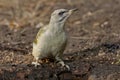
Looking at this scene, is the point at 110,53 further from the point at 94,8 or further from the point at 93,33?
the point at 94,8

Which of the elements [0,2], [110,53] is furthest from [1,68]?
[0,2]

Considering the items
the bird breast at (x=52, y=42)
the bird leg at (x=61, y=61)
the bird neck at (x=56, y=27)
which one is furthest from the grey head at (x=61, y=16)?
the bird leg at (x=61, y=61)

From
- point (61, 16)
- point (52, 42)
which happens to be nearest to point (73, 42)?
point (61, 16)

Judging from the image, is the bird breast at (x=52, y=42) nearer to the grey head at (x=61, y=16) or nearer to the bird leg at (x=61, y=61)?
the bird leg at (x=61, y=61)

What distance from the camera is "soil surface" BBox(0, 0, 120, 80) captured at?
22.4 ft

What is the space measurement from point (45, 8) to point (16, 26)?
1750 millimetres

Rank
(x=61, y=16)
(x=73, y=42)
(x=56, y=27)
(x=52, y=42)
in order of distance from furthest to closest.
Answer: (x=73, y=42), (x=61, y=16), (x=56, y=27), (x=52, y=42)

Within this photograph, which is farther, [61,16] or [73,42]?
[73,42]

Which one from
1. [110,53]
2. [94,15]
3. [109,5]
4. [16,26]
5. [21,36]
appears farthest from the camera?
[109,5]

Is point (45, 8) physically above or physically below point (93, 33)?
above

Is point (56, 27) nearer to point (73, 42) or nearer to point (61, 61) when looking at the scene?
point (61, 61)

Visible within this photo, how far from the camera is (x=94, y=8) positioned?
40.3 ft

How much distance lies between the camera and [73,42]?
9062mm

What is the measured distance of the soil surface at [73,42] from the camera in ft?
22.4
